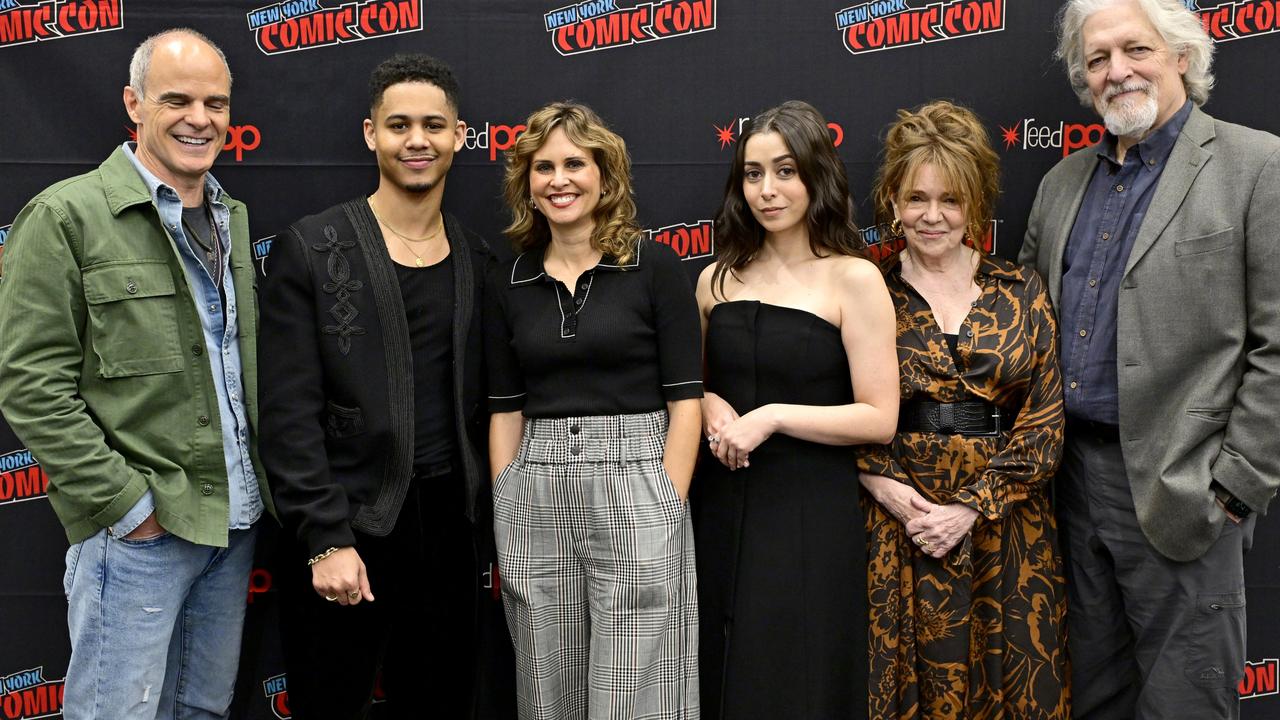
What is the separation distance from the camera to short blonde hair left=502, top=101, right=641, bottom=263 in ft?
7.70

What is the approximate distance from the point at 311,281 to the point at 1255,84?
2.98 metres

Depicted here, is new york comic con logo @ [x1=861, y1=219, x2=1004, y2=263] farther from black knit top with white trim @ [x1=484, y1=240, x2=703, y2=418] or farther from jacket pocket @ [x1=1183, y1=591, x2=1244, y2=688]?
jacket pocket @ [x1=1183, y1=591, x2=1244, y2=688]

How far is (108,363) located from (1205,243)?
2.70 m

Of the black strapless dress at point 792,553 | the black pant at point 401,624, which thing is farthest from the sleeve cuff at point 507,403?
the black strapless dress at point 792,553

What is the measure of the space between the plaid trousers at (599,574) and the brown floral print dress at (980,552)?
55cm

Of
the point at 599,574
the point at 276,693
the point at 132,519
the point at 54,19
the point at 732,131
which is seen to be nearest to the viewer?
the point at 132,519

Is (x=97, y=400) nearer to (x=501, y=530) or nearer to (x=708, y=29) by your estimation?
(x=501, y=530)

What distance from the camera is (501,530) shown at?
2365 millimetres

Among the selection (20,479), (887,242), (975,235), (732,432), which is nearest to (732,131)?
(887,242)

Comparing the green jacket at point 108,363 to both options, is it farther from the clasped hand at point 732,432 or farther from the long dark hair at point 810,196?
the long dark hair at point 810,196

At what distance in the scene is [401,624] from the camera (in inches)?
95.9

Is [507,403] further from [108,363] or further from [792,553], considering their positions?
[108,363]

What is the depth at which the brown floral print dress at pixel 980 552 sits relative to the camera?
2.33 metres

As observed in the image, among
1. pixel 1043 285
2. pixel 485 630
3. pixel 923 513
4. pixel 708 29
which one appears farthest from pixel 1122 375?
pixel 485 630
